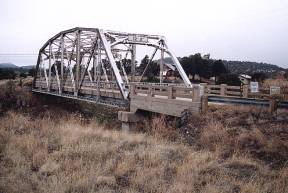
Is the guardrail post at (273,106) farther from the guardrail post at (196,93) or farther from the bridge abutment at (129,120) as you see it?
the bridge abutment at (129,120)

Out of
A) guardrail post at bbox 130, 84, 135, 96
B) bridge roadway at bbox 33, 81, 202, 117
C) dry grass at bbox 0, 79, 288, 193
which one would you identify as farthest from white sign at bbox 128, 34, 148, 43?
dry grass at bbox 0, 79, 288, 193

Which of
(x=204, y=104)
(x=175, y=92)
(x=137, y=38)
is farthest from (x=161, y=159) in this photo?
(x=137, y=38)

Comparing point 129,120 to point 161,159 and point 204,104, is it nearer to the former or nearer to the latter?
point 204,104

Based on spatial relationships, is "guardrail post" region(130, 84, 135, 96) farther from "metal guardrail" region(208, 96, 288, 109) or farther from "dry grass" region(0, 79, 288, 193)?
"dry grass" region(0, 79, 288, 193)

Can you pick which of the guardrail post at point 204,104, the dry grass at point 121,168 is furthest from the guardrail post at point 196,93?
the dry grass at point 121,168

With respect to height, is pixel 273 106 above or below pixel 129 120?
above

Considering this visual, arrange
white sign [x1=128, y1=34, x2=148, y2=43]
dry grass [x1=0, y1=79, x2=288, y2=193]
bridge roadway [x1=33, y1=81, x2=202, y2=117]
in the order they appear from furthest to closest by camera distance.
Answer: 1. white sign [x1=128, y1=34, x2=148, y2=43]
2. bridge roadway [x1=33, y1=81, x2=202, y2=117]
3. dry grass [x1=0, y1=79, x2=288, y2=193]

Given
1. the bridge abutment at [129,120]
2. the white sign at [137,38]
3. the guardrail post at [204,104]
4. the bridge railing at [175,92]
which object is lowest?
the bridge abutment at [129,120]

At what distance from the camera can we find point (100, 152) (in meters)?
9.71

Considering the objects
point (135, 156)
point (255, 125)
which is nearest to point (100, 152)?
point (135, 156)

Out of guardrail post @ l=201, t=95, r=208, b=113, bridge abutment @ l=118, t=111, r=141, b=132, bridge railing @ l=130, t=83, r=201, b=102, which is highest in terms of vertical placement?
bridge railing @ l=130, t=83, r=201, b=102

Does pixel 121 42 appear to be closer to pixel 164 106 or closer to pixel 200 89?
pixel 164 106

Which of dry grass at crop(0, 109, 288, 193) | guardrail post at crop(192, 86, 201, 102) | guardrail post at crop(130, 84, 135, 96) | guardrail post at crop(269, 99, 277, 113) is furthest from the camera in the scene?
guardrail post at crop(130, 84, 135, 96)

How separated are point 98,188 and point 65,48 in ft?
95.4
